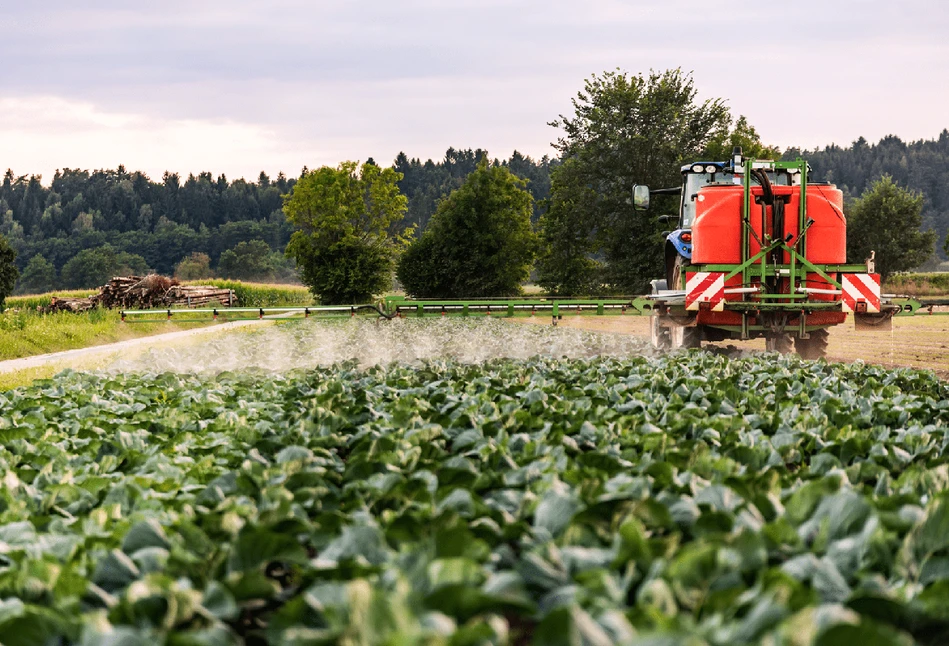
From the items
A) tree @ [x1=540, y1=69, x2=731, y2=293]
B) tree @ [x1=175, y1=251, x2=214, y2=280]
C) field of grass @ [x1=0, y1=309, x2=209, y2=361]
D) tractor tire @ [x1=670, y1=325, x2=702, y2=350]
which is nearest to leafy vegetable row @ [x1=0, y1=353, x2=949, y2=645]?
tractor tire @ [x1=670, y1=325, x2=702, y2=350]

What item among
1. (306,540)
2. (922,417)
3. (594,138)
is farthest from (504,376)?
(594,138)

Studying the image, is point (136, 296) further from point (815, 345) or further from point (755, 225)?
point (815, 345)

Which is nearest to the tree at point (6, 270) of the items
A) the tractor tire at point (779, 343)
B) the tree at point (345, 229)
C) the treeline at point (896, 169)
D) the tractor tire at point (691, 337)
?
the tree at point (345, 229)

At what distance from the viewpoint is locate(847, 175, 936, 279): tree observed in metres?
74.6

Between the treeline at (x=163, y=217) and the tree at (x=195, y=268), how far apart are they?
0.62ft

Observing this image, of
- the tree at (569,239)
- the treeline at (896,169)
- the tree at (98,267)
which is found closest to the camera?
the tree at (569,239)

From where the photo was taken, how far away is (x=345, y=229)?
6250 centimetres

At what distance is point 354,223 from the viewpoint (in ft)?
214

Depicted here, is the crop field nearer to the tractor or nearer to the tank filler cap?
the tractor

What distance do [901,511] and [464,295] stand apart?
5829 centimetres

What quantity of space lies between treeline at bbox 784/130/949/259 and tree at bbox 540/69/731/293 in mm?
94750

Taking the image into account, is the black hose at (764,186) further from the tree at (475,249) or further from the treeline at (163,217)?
the treeline at (163,217)

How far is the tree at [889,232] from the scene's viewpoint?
74.6 m

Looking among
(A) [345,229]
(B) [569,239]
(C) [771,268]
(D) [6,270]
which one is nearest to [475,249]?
(B) [569,239]
